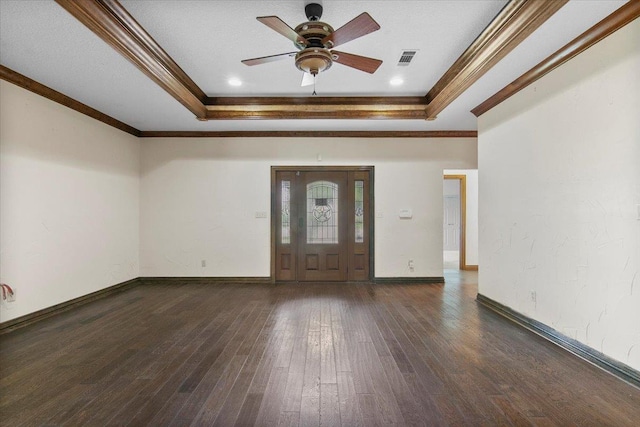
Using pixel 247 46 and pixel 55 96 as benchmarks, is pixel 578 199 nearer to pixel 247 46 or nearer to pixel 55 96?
pixel 247 46

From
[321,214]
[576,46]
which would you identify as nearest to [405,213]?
[321,214]

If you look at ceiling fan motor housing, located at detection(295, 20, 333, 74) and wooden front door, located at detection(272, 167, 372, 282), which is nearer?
ceiling fan motor housing, located at detection(295, 20, 333, 74)

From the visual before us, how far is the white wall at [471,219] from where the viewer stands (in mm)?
7246

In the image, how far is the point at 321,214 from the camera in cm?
586

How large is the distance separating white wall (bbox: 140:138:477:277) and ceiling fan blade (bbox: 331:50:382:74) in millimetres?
2850

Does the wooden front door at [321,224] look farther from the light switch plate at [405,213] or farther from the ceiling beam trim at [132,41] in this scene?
the ceiling beam trim at [132,41]

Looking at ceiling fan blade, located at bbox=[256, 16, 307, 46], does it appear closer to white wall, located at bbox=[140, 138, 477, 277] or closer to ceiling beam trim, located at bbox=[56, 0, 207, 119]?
ceiling beam trim, located at bbox=[56, 0, 207, 119]

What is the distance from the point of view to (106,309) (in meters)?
4.21

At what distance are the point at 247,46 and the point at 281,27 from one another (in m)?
0.96

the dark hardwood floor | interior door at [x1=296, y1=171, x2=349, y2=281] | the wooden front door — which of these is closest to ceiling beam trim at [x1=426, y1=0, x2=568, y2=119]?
the wooden front door

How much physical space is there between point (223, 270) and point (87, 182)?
254 centimetres

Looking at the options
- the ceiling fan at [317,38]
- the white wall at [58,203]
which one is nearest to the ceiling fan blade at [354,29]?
the ceiling fan at [317,38]

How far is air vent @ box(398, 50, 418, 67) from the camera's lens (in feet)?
11.2

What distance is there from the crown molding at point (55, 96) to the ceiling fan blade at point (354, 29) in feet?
11.3
